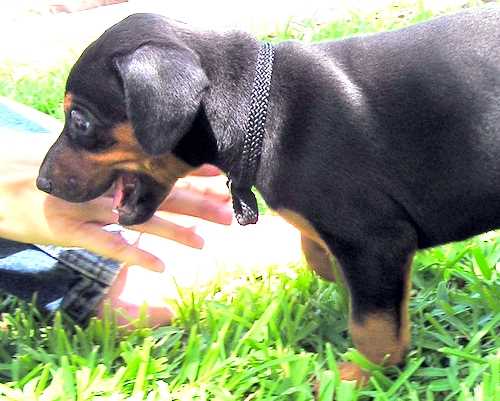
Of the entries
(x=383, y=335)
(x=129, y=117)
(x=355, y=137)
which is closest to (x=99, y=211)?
(x=129, y=117)

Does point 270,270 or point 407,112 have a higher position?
point 407,112

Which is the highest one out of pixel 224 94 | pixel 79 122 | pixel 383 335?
pixel 224 94

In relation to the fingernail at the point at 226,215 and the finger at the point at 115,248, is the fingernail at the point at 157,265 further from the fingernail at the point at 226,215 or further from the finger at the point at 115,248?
the fingernail at the point at 226,215

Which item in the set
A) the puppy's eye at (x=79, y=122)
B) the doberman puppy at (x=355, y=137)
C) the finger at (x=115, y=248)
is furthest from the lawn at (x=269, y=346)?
the puppy's eye at (x=79, y=122)

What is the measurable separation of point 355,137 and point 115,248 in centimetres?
90

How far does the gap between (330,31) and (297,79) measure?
2870 mm

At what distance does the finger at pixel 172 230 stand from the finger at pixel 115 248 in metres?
0.12

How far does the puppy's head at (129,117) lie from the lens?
2.76 metres

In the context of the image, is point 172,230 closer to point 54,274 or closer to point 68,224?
point 68,224

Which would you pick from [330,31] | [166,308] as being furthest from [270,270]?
[330,31]

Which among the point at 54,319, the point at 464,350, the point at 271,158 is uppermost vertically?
the point at 271,158

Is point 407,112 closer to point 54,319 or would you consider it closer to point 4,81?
point 54,319

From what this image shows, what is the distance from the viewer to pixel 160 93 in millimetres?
2732

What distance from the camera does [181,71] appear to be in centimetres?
277
